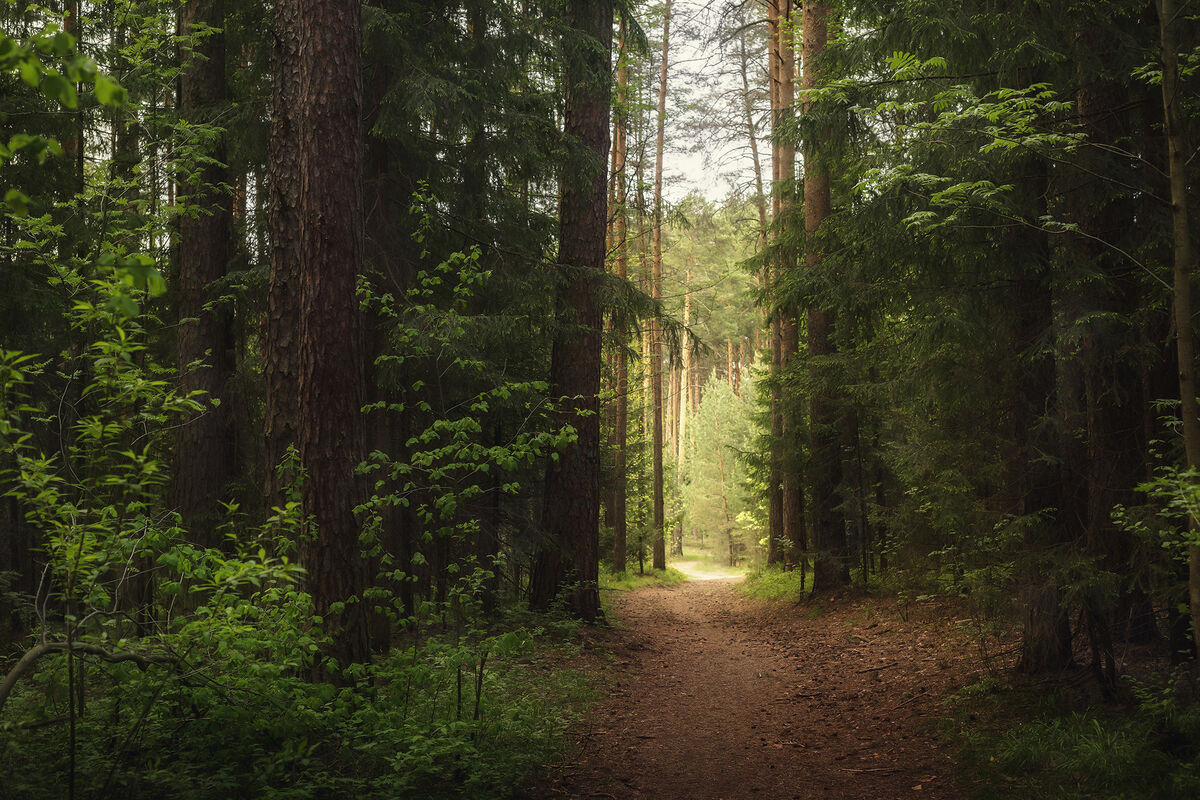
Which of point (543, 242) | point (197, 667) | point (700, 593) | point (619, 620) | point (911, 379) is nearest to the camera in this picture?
point (197, 667)

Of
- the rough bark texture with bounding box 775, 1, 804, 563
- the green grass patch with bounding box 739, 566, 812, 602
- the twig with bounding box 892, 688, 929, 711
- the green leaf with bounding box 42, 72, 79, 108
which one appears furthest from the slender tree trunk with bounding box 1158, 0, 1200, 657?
the green grass patch with bounding box 739, 566, 812, 602

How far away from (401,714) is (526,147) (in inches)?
262

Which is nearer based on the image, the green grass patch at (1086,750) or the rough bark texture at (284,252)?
the green grass patch at (1086,750)

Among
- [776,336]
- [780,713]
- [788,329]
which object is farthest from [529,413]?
[776,336]

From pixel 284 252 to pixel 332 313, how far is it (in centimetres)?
65

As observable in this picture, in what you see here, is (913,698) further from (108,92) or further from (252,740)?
(108,92)

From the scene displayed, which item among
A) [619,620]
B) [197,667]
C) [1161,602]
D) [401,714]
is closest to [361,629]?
[401,714]

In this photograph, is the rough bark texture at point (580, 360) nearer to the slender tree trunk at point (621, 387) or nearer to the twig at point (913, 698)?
the twig at point (913, 698)

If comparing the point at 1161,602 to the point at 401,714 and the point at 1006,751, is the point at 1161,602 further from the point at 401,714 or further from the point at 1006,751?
the point at 401,714

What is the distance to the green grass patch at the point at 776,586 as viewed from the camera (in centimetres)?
1455

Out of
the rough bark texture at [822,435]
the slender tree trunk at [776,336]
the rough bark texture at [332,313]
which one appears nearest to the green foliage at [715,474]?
the slender tree trunk at [776,336]

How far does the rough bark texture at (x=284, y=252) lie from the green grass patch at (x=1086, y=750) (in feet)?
17.9

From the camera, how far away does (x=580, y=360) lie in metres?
10.4

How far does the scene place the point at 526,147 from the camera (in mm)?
9070
